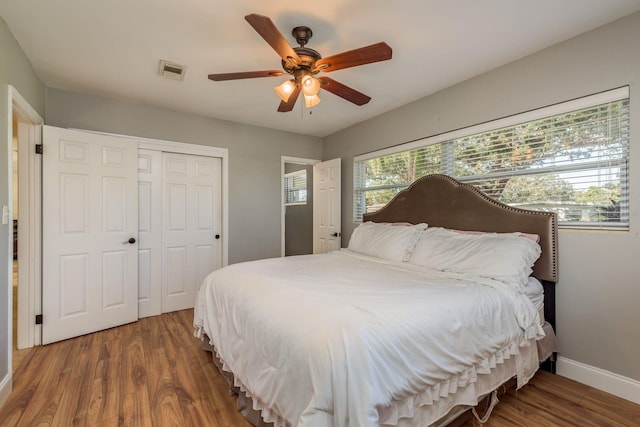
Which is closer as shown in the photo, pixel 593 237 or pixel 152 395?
pixel 152 395

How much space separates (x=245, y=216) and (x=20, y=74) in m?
2.48

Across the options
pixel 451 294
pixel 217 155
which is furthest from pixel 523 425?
pixel 217 155

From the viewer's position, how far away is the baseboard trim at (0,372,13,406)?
5.85 feet

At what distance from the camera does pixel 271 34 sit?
1.56 metres

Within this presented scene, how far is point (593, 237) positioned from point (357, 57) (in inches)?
79.8

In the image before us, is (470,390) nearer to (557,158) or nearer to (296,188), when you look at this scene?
(557,158)

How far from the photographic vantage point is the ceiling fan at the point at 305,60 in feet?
5.29

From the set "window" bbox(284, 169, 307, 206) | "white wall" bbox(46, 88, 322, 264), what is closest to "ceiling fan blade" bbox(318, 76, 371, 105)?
"white wall" bbox(46, 88, 322, 264)

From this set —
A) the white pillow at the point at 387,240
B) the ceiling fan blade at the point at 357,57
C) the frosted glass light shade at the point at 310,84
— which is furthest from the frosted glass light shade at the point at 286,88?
the white pillow at the point at 387,240

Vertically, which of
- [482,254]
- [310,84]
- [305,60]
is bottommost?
[482,254]

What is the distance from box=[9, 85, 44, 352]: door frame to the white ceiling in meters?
0.79

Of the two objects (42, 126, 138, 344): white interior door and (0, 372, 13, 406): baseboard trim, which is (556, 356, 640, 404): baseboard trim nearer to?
(0, 372, 13, 406): baseboard trim

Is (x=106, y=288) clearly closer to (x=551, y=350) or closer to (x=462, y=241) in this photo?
(x=462, y=241)

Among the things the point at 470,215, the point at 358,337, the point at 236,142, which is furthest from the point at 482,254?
the point at 236,142
